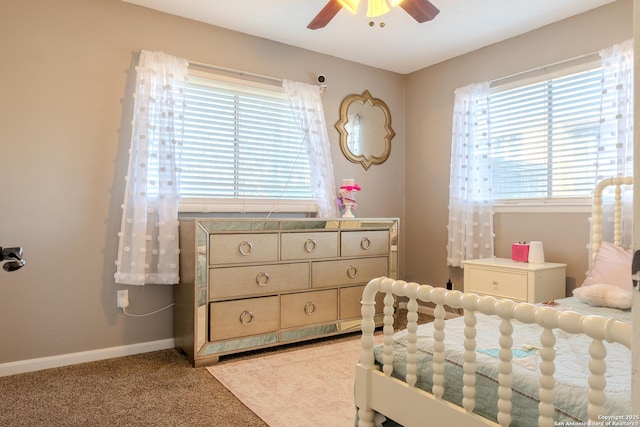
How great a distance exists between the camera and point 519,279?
287 cm

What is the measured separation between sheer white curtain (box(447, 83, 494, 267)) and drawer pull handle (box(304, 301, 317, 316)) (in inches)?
51.0

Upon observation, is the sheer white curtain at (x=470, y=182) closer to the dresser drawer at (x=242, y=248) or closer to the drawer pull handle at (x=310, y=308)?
the drawer pull handle at (x=310, y=308)

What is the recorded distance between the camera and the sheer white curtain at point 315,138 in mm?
3554

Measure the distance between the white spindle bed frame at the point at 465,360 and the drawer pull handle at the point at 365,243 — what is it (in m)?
1.87

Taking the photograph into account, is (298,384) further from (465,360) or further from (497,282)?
(497,282)

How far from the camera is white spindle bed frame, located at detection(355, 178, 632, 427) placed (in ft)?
2.98

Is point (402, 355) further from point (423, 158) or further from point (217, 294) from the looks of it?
point (423, 158)

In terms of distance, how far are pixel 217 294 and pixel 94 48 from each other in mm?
1776

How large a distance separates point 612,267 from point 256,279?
2.10 meters

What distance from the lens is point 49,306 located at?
2.65 metres

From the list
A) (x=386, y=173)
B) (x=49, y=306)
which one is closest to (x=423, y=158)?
(x=386, y=173)

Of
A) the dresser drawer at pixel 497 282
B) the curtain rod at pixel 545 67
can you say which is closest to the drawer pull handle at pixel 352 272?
the dresser drawer at pixel 497 282

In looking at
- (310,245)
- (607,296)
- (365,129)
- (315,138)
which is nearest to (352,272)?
(310,245)

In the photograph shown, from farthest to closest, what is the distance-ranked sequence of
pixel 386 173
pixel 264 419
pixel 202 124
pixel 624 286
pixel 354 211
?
pixel 386 173, pixel 354 211, pixel 202 124, pixel 624 286, pixel 264 419
